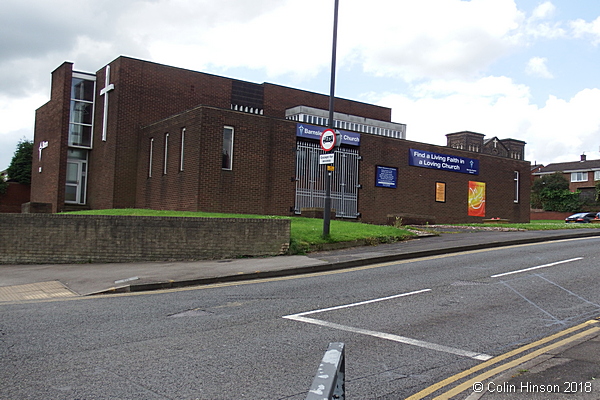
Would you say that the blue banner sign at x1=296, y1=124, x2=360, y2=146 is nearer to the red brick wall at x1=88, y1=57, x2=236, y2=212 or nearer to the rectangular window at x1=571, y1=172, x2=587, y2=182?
the red brick wall at x1=88, y1=57, x2=236, y2=212

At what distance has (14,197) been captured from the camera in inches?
1585

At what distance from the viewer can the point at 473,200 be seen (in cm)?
3131

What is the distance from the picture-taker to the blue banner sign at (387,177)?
89.8 feet

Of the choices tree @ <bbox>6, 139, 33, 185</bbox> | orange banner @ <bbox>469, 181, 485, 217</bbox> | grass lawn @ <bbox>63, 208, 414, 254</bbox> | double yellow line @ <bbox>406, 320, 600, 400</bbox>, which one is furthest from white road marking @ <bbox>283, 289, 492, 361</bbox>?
tree @ <bbox>6, 139, 33, 185</bbox>

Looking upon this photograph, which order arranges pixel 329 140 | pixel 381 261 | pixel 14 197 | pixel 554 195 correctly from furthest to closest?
pixel 554 195 → pixel 14 197 → pixel 329 140 → pixel 381 261

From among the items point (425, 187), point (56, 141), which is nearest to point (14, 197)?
point (56, 141)

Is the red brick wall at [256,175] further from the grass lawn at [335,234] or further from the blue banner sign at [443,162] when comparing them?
the grass lawn at [335,234]

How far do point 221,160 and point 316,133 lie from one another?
5.13 metres

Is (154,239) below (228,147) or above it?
below

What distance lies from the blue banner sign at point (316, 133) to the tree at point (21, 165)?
28637mm

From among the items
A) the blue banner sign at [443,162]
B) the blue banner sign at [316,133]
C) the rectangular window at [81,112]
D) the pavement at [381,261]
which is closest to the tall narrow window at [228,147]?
the blue banner sign at [316,133]

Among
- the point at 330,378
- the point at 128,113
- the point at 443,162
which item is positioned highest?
the point at 128,113

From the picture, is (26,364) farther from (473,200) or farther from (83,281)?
(473,200)

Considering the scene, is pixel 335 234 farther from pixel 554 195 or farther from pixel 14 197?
pixel 554 195
